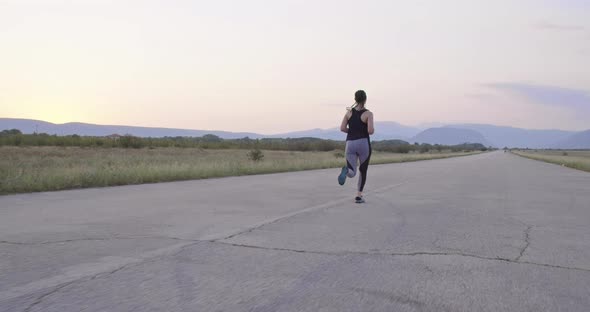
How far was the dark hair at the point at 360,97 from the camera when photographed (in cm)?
948

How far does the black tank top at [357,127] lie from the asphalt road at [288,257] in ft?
4.72

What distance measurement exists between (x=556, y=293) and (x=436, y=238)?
7.15 feet

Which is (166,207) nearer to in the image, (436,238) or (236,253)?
(236,253)

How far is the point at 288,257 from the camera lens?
479 cm

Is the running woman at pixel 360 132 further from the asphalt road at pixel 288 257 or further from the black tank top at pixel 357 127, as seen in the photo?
the asphalt road at pixel 288 257

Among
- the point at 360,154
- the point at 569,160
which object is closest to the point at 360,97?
the point at 360,154

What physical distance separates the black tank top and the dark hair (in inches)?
6.4

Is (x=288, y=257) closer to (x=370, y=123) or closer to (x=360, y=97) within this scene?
(x=370, y=123)

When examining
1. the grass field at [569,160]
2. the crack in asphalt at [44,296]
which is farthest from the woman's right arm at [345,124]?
the grass field at [569,160]

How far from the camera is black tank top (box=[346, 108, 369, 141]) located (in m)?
9.62

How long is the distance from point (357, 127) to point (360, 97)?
575 millimetres

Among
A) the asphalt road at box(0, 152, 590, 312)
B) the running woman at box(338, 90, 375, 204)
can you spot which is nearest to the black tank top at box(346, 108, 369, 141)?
the running woman at box(338, 90, 375, 204)

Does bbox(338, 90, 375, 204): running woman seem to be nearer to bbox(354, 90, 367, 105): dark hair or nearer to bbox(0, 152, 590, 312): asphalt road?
bbox(354, 90, 367, 105): dark hair

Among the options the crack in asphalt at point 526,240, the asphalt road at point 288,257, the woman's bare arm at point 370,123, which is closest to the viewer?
the asphalt road at point 288,257
